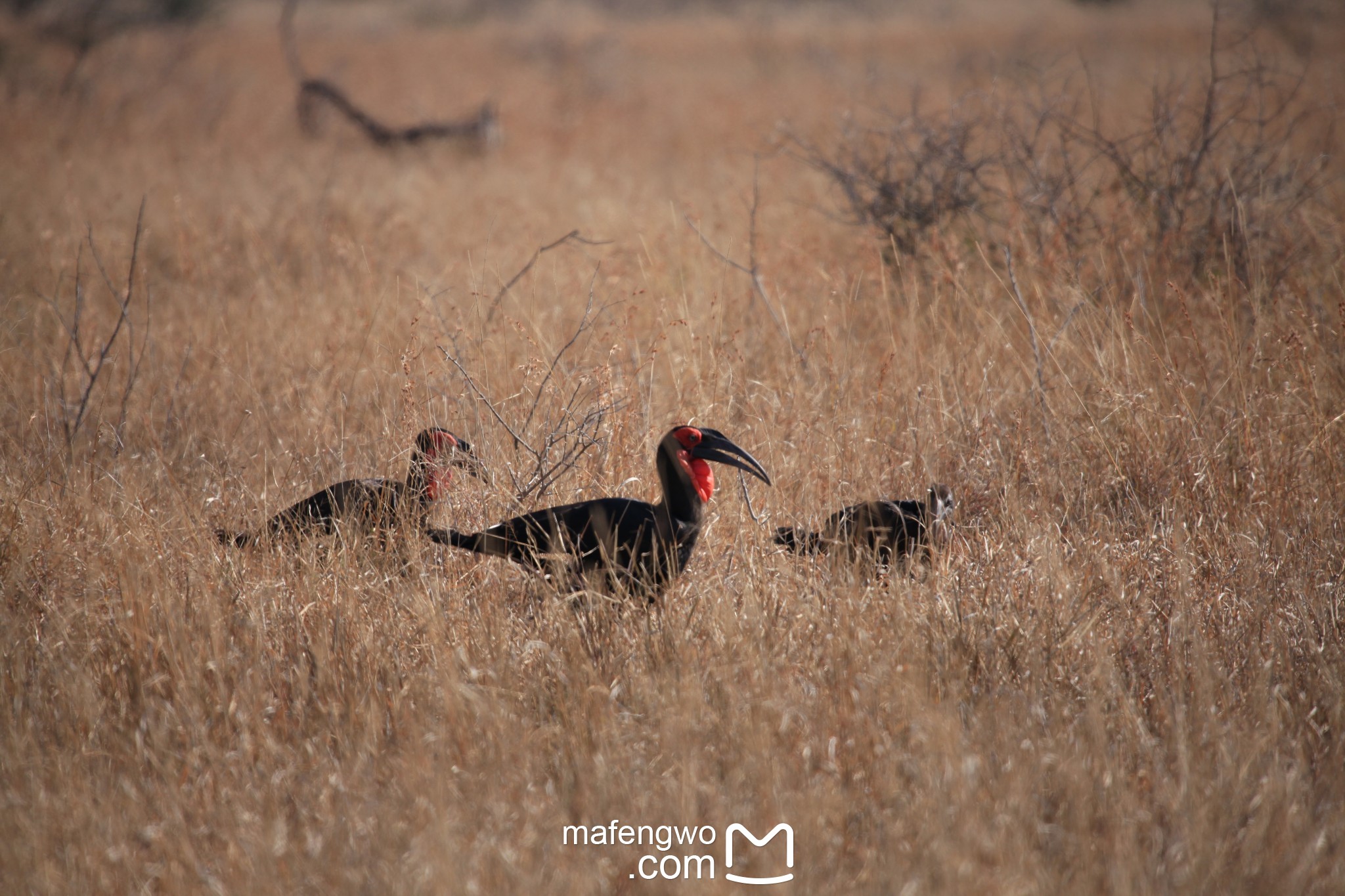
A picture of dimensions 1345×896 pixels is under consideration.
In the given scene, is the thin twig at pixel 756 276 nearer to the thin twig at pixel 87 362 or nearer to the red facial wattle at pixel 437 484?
the red facial wattle at pixel 437 484

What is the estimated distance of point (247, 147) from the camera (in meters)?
11.8

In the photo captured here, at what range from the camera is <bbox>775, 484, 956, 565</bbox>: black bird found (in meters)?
3.55

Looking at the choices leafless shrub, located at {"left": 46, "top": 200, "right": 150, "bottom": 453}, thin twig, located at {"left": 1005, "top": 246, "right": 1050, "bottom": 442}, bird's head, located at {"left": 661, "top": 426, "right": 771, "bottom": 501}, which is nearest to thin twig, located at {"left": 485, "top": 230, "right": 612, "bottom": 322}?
bird's head, located at {"left": 661, "top": 426, "right": 771, "bottom": 501}

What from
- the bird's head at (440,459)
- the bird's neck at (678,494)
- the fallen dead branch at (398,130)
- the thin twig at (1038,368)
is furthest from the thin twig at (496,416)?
the fallen dead branch at (398,130)

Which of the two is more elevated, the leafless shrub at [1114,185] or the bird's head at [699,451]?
the leafless shrub at [1114,185]

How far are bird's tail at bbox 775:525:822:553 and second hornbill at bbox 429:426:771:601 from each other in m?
0.35

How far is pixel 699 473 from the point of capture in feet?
10.9

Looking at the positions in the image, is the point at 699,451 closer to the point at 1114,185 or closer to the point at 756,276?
the point at 756,276

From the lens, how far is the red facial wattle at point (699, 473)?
3.29 metres

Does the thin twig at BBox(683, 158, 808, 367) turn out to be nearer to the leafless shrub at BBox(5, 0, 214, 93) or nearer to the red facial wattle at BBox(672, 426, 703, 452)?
the red facial wattle at BBox(672, 426, 703, 452)

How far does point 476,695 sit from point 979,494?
7.97 feet

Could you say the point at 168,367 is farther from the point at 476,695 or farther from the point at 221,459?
the point at 476,695

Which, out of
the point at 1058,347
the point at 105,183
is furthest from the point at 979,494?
the point at 105,183

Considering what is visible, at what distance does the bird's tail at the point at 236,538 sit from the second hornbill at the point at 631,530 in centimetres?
72
